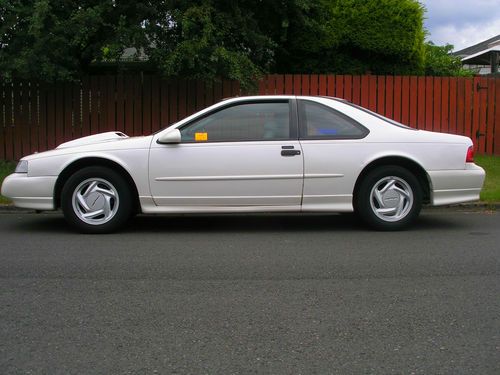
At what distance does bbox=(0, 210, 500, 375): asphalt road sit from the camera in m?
3.39

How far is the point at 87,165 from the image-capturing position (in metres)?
6.88

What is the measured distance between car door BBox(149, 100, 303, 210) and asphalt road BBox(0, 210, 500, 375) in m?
0.47

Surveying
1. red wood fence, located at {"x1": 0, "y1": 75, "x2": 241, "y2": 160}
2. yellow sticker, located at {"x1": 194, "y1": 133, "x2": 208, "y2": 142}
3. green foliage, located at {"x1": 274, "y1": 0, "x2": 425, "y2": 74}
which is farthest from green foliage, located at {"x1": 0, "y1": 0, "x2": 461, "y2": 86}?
yellow sticker, located at {"x1": 194, "y1": 133, "x2": 208, "y2": 142}

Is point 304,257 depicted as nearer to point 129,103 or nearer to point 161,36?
point 161,36

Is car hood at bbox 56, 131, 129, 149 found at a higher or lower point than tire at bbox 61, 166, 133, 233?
higher

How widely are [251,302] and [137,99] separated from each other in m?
8.48

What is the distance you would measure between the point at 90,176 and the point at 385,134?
137 inches

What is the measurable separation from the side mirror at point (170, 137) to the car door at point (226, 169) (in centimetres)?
7

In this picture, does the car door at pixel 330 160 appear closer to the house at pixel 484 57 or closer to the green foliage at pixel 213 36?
the green foliage at pixel 213 36

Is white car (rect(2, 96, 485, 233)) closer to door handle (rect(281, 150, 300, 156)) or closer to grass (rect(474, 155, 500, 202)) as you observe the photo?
door handle (rect(281, 150, 300, 156))

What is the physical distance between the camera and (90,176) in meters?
6.76

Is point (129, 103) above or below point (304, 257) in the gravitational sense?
above

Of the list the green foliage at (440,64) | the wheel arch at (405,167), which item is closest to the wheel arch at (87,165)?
the wheel arch at (405,167)

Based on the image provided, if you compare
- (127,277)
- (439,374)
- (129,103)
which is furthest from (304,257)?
(129,103)
